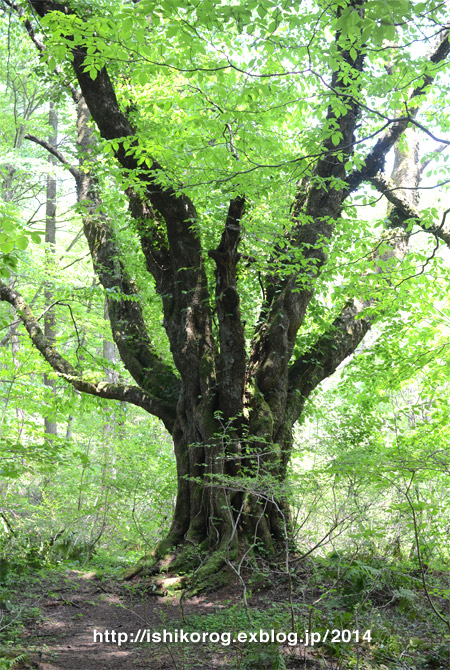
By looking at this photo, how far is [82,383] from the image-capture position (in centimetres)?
728

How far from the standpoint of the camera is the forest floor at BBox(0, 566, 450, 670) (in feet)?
10.4

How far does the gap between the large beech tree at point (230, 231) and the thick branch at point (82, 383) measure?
21mm

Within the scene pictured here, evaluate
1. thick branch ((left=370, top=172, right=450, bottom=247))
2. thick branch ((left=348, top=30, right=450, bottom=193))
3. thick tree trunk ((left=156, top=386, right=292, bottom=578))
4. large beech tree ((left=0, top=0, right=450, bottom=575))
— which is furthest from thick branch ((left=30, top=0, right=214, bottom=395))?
thick branch ((left=370, top=172, right=450, bottom=247))

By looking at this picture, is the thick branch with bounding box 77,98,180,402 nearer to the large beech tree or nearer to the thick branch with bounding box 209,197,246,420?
the large beech tree

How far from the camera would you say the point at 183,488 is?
20.9 feet

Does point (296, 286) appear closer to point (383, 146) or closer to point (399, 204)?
point (383, 146)

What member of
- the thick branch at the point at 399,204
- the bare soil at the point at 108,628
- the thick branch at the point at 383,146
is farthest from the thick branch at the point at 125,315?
the thick branch at the point at 399,204

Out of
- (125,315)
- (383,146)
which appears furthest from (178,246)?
(383,146)

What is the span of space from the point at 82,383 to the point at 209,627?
411cm

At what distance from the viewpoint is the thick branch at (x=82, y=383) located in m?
6.87

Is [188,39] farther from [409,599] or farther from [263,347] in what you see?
[409,599]

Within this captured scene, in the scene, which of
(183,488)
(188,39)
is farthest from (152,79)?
(183,488)

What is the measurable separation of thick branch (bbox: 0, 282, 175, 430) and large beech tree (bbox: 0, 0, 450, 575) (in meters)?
0.02

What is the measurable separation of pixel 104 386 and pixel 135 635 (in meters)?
3.61
